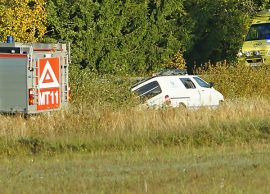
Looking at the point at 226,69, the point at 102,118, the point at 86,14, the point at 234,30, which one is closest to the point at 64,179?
the point at 102,118

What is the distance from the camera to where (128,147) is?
15.4 metres

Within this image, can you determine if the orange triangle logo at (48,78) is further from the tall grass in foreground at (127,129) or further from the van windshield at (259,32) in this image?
the van windshield at (259,32)

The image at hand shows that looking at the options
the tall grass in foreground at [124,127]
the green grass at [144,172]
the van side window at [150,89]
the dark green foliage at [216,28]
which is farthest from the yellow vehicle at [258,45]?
the green grass at [144,172]

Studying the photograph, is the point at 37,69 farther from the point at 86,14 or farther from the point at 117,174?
the point at 86,14

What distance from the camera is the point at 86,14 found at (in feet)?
137

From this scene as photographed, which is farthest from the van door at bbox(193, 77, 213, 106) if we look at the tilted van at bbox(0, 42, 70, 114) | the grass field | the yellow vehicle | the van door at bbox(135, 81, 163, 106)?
the tilted van at bbox(0, 42, 70, 114)

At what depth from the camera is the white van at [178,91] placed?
79.2ft

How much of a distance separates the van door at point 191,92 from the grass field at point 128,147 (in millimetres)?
3060

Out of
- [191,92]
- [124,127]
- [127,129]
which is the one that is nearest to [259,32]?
[191,92]

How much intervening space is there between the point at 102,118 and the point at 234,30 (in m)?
31.9

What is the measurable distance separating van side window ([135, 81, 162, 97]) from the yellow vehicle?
312 inches

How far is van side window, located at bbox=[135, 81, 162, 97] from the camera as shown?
79.4 feet

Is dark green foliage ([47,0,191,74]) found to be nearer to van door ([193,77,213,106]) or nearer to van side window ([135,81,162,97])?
van door ([193,77,213,106])

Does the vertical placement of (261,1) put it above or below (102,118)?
above
